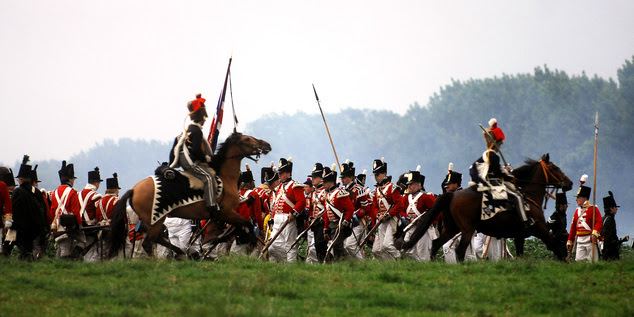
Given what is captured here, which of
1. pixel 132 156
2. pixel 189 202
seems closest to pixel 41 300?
pixel 189 202

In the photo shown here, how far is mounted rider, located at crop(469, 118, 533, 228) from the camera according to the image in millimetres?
14320

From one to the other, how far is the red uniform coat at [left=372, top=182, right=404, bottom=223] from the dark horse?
3.08 m

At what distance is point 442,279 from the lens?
38.9ft

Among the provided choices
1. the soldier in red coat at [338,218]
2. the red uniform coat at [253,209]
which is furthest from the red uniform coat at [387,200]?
the red uniform coat at [253,209]

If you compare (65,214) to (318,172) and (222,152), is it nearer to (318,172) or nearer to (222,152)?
(222,152)

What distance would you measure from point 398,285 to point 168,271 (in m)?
3.56

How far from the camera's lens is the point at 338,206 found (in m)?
17.7

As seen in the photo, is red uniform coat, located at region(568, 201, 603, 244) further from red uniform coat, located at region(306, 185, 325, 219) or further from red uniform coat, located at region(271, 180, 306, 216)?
red uniform coat, located at region(271, 180, 306, 216)

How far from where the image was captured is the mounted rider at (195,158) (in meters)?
14.0

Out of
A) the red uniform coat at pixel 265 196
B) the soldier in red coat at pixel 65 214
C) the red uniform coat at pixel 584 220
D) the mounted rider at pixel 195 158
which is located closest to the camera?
the mounted rider at pixel 195 158

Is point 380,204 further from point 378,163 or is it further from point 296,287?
point 296,287

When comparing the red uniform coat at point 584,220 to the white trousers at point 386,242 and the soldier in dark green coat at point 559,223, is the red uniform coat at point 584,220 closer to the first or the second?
the soldier in dark green coat at point 559,223

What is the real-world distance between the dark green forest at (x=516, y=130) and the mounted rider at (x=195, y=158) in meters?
36.5

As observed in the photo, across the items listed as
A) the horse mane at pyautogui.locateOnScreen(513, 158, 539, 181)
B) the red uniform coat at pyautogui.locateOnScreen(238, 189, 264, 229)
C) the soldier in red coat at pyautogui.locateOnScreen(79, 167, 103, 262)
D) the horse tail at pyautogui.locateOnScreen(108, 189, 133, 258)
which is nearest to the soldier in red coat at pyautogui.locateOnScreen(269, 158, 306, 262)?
the red uniform coat at pyautogui.locateOnScreen(238, 189, 264, 229)
